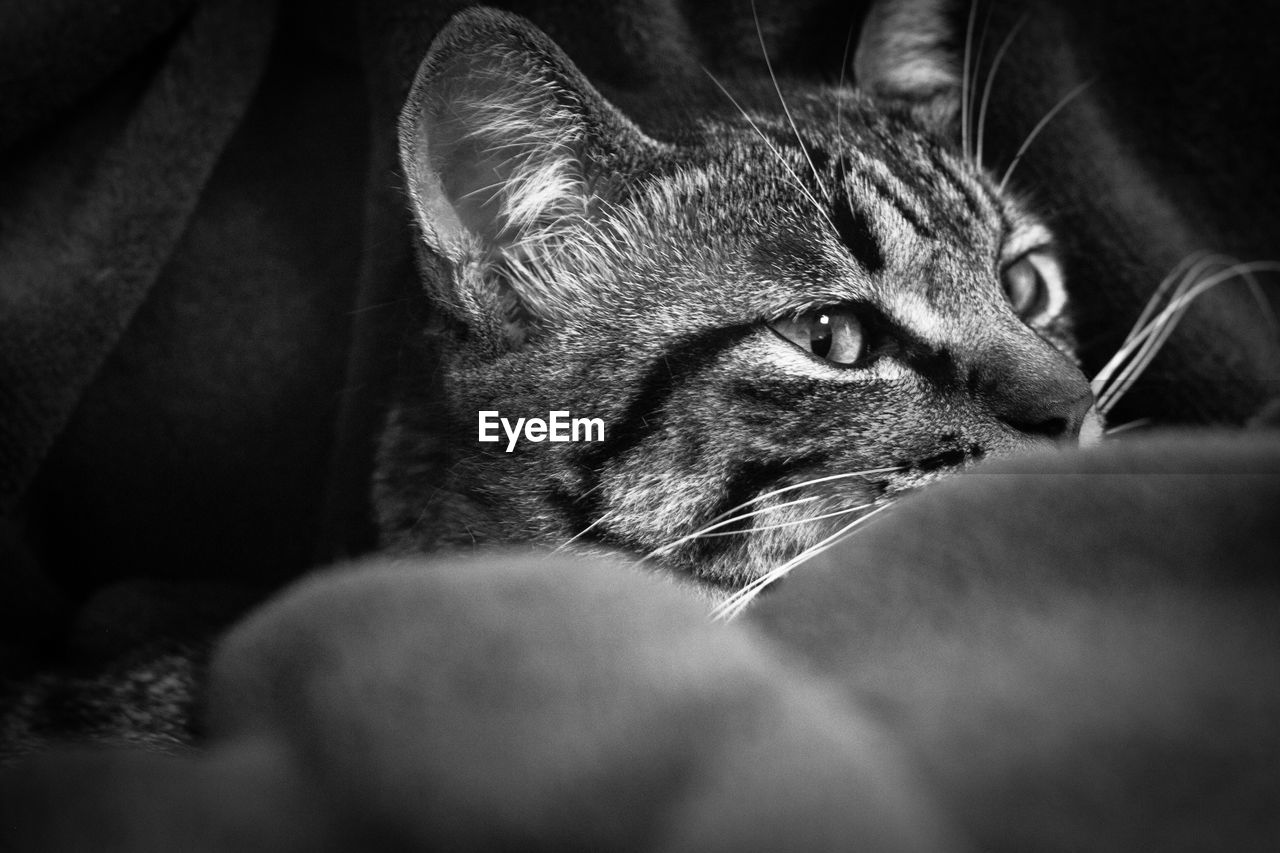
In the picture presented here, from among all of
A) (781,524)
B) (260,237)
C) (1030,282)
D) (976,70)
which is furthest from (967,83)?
(260,237)

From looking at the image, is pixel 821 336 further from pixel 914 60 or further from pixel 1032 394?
pixel 914 60

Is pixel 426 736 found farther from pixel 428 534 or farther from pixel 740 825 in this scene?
pixel 428 534

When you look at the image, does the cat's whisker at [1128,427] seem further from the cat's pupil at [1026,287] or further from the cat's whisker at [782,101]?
the cat's whisker at [782,101]

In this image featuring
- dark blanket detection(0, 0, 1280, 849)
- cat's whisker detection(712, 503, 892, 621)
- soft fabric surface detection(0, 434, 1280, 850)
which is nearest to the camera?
soft fabric surface detection(0, 434, 1280, 850)

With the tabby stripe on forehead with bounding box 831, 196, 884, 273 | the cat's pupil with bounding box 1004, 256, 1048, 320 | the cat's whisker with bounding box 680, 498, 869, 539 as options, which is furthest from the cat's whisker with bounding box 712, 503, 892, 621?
the cat's pupil with bounding box 1004, 256, 1048, 320

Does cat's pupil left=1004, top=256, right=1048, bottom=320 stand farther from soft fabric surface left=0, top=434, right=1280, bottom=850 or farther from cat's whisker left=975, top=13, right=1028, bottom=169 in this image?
soft fabric surface left=0, top=434, right=1280, bottom=850

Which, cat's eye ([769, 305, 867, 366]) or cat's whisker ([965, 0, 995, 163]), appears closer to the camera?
cat's eye ([769, 305, 867, 366])
